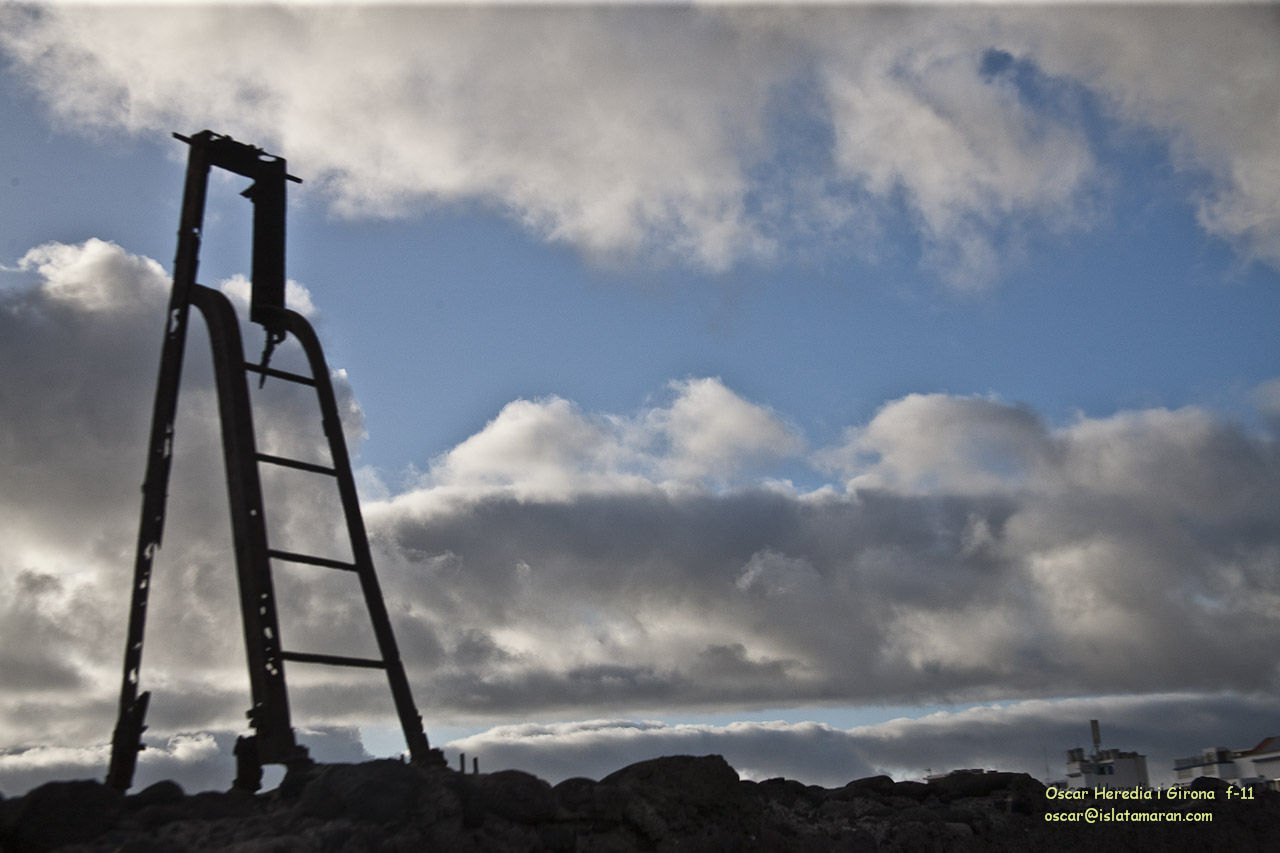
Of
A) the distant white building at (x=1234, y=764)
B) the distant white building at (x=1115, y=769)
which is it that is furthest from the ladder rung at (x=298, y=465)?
the distant white building at (x=1234, y=764)

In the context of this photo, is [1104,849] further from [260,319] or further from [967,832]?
[260,319]

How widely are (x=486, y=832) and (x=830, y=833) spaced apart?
3304 millimetres

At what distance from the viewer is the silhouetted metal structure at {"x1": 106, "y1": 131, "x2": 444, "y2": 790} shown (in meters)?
8.18

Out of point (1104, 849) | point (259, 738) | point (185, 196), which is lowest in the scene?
point (1104, 849)

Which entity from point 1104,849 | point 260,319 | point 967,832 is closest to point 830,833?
point 967,832

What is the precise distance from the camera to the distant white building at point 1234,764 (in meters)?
37.3

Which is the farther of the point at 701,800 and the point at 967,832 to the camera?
the point at 967,832

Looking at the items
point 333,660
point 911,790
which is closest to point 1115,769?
point 911,790

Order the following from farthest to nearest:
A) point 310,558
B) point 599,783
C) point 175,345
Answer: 1. point 175,345
2. point 310,558
3. point 599,783

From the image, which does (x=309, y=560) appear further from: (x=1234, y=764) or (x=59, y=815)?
(x=1234, y=764)

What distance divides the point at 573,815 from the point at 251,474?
3.82 meters

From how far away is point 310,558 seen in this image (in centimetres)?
886

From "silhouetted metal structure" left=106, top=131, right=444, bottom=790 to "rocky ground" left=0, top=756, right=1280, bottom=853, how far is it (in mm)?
936

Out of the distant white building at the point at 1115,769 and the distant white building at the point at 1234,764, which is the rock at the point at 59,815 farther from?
the distant white building at the point at 1234,764
